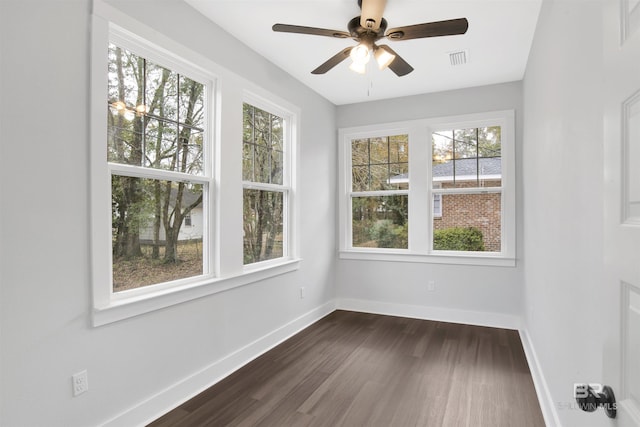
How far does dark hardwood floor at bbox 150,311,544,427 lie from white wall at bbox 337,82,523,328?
1.31ft

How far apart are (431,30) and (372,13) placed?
387 millimetres

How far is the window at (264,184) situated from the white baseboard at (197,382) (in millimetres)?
765

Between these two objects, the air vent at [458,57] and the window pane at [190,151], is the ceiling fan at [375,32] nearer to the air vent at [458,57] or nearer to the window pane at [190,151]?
the air vent at [458,57]

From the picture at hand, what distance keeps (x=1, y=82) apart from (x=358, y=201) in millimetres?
3773

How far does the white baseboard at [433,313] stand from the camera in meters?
3.94

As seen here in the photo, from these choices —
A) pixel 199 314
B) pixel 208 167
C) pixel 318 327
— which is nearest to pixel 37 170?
pixel 208 167

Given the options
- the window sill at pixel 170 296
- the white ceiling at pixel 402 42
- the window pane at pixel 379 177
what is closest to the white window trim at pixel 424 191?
the window pane at pixel 379 177

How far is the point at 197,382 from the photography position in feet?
8.30

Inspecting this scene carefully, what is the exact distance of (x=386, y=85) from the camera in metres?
3.99

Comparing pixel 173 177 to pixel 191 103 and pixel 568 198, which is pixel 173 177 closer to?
pixel 191 103

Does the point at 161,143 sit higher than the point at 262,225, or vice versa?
the point at 161,143

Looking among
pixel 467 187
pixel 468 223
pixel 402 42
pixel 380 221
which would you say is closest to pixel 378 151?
pixel 380 221

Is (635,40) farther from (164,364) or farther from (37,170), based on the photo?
(164,364)

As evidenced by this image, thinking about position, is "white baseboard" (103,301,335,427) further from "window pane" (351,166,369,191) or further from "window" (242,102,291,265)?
"window pane" (351,166,369,191)
